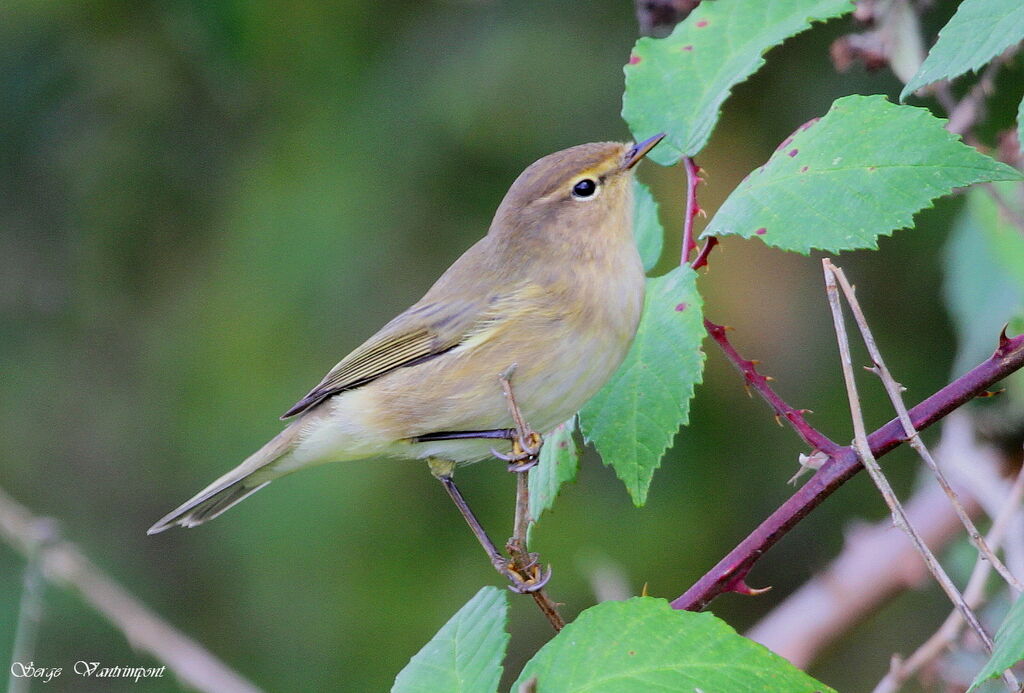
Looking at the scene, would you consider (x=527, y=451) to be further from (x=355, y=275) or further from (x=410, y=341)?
(x=355, y=275)

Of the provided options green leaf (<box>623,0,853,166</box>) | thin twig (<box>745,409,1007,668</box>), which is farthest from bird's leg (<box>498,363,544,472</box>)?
thin twig (<box>745,409,1007,668</box>)

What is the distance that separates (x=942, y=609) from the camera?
4500mm

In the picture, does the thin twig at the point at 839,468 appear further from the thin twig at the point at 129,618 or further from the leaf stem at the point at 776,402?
the thin twig at the point at 129,618

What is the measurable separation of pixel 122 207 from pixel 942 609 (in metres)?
3.91

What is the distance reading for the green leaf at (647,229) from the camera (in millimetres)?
2217

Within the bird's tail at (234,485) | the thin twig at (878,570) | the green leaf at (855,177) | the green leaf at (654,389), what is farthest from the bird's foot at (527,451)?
the thin twig at (878,570)

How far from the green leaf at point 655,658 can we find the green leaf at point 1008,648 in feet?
0.69

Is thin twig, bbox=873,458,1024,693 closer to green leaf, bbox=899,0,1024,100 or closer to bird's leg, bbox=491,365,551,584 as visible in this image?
bird's leg, bbox=491,365,551,584

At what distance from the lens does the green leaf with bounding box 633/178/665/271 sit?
2.22m

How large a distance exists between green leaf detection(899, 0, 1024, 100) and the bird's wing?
1.33 m

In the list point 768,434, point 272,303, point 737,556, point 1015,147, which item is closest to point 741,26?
point 1015,147

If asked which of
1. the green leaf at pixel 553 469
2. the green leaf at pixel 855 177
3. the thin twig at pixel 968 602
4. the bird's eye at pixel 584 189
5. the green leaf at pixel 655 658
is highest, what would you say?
the bird's eye at pixel 584 189

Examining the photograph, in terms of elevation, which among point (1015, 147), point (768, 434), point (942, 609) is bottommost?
point (942, 609)

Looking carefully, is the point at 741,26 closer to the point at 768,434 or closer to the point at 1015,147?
the point at 1015,147
